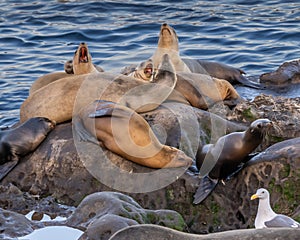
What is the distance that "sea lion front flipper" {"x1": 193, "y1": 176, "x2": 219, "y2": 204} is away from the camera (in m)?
7.30

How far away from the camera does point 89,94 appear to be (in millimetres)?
8453

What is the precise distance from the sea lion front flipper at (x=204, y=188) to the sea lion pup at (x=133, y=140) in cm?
30

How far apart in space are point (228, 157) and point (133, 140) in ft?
3.00

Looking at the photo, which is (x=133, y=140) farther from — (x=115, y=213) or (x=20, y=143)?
(x=115, y=213)

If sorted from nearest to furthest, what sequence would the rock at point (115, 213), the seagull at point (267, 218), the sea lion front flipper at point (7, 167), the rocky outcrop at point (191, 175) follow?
the seagull at point (267, 218)
the rock at point (115, 213)
the rocky outcrop at point (191, 175)
the sea lion front flipper at point (7, 167)

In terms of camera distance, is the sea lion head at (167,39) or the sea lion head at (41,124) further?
the sea lion head at (167,39)

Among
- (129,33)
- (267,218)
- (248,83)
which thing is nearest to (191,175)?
(267,218)

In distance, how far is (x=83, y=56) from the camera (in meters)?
9.35

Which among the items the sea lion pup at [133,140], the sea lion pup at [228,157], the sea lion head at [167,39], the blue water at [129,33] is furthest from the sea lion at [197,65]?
the sea lion pup at [228,157]

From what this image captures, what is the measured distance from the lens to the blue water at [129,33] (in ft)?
44.7

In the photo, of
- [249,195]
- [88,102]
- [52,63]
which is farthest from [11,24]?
[249,195]

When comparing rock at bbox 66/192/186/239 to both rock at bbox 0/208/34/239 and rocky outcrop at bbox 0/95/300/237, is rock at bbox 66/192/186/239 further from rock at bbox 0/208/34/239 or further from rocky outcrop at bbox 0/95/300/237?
rock at bbox 0/208/34/239

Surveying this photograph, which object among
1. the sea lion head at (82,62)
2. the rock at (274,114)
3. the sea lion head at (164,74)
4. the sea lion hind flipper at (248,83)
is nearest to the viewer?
the rock at (274,114)

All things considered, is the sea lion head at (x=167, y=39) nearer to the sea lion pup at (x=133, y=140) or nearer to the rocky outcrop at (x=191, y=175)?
the rocky outcrop at (x=191, y=175)
